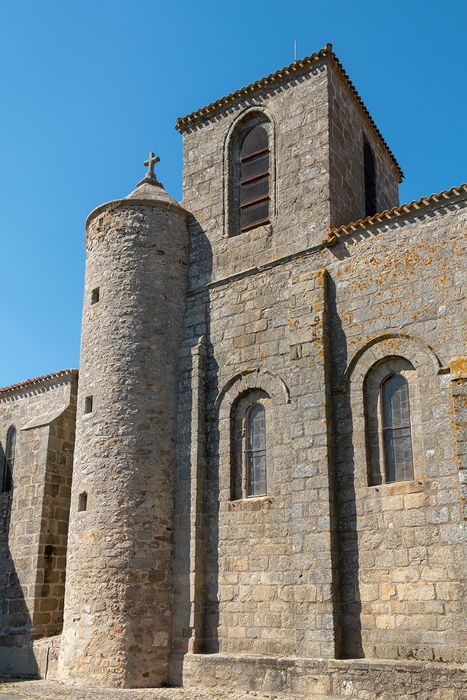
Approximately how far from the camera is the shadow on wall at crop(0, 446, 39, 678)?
45.2 feet

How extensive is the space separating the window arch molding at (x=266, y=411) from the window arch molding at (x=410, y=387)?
1.18m

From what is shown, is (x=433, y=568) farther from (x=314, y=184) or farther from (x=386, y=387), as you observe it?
(x=314, y=184)

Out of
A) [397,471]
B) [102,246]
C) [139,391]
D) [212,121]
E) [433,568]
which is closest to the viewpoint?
[433,568]

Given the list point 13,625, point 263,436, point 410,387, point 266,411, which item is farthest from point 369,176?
point 13,625

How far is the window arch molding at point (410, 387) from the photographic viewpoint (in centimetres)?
1044

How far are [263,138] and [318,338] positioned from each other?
4805 mm

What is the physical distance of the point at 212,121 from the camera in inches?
605

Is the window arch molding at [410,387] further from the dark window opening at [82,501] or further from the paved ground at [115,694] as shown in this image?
the dark window opening at [82,501]

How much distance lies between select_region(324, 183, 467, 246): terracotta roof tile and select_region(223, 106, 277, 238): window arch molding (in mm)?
1586

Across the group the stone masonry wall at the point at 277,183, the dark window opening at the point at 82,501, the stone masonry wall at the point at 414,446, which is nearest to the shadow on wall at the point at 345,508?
the stone masonry wall at the point at 414,446

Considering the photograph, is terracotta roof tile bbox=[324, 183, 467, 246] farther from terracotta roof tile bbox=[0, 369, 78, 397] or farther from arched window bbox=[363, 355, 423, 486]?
terracotta roof tile bbox=[0, 369, 78, 397]

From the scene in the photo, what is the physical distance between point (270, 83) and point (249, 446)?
6929 millimetres

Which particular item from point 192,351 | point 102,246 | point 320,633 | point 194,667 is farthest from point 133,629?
point 102,246

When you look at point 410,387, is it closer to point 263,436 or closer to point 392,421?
point 392,421
